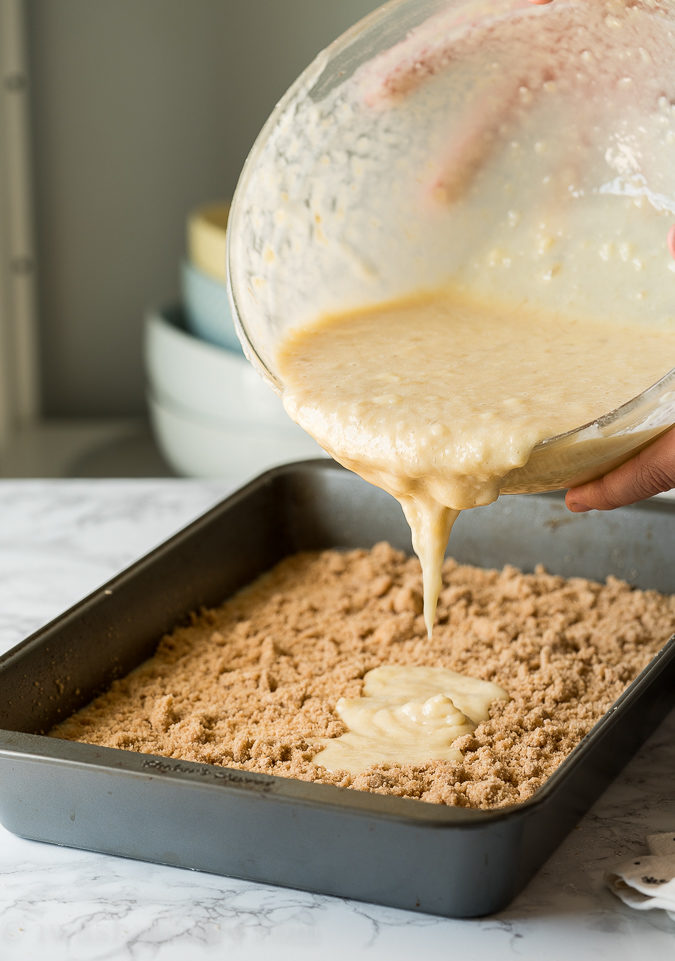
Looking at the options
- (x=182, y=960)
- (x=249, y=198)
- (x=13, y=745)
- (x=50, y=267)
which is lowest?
(x=182, y=960)

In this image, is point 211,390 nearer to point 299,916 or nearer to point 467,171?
point 467,171

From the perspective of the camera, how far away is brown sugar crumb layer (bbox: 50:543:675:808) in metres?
1.21

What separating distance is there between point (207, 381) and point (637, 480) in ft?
4.16

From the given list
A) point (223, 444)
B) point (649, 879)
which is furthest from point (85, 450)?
point (649, 879)

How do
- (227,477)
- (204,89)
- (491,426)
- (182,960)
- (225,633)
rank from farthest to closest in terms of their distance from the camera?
(204,89)
(227,477)
(225,633)
(491,426)
(182,960)

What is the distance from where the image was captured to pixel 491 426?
1.16 m

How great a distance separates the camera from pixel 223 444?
2.39 m

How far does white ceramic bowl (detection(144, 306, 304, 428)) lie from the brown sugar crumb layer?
2.07 feet

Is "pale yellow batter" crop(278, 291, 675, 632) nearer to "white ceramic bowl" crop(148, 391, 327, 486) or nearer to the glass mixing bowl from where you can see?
the glass mixing bowl

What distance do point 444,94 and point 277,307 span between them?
0.90 ft

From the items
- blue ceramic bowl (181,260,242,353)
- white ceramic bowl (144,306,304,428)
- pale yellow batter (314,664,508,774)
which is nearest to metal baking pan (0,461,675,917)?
pale yellow batter (314,664,508,774)

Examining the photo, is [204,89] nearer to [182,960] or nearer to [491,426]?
[491,426]

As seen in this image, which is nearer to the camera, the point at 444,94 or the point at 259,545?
the point at 444,94

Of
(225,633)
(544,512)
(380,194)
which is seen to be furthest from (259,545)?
(380,194)
